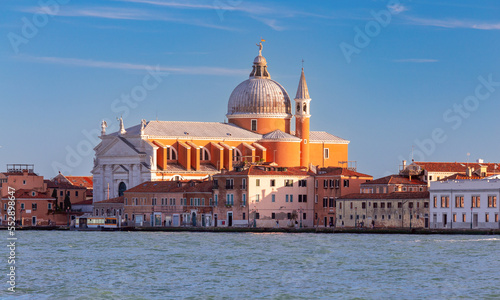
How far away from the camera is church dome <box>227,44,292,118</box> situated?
8700 cm

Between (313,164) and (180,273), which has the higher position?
(313,164)

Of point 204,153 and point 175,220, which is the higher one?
point 204,153

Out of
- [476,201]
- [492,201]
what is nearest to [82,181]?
[476,201]

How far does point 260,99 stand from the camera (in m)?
87.0

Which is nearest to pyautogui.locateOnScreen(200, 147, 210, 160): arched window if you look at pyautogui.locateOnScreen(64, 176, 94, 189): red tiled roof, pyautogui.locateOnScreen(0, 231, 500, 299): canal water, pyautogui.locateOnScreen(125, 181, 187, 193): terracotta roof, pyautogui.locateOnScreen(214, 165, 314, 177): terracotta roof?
pyautogui.locateOnScreen(125, 181, 187, 193): terracotta roof

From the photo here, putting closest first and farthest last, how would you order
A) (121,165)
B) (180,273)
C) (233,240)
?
(180,273) < (233,240) < (121,165)

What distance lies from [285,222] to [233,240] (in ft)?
41.9

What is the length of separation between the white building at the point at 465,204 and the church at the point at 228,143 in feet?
60.5

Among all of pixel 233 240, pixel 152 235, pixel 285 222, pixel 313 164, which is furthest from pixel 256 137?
pixel 233 240

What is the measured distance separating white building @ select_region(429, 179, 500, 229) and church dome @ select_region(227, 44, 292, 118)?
24166mm

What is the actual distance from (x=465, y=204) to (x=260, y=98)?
26.4 m

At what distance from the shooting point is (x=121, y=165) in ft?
268

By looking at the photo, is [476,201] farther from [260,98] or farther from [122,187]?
[122,187]

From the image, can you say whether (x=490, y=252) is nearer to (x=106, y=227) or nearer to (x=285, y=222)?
(x=285, y=222)
